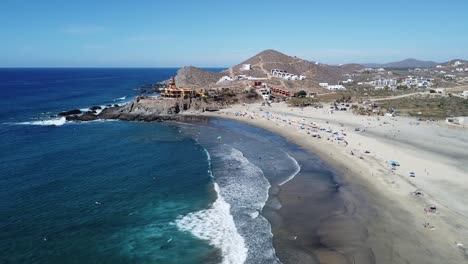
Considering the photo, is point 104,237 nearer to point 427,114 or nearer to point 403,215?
point 403,215

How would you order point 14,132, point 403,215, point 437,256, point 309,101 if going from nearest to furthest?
point 437,256 < point 403,215 < point 14,132 < point 309,101

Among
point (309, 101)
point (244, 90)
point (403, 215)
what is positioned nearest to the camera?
point (403, 215)

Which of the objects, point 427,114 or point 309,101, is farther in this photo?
point 309,101

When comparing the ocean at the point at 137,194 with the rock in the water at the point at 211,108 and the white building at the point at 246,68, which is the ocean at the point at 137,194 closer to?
the rock in the water at the point at 211,108

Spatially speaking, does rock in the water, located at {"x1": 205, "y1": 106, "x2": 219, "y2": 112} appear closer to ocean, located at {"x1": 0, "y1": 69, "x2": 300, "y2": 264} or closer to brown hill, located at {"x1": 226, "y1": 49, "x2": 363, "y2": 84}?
ocean, located at {"x1": 0, "y1": 69, "x2": 300, "y2": 264}

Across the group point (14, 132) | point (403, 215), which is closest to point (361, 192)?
point (403, 215)

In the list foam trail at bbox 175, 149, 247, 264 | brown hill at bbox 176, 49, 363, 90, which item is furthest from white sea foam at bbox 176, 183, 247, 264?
brown hill at bbox 176, 49, 363, 90

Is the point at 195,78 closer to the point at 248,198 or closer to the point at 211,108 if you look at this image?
the point at 211,108
